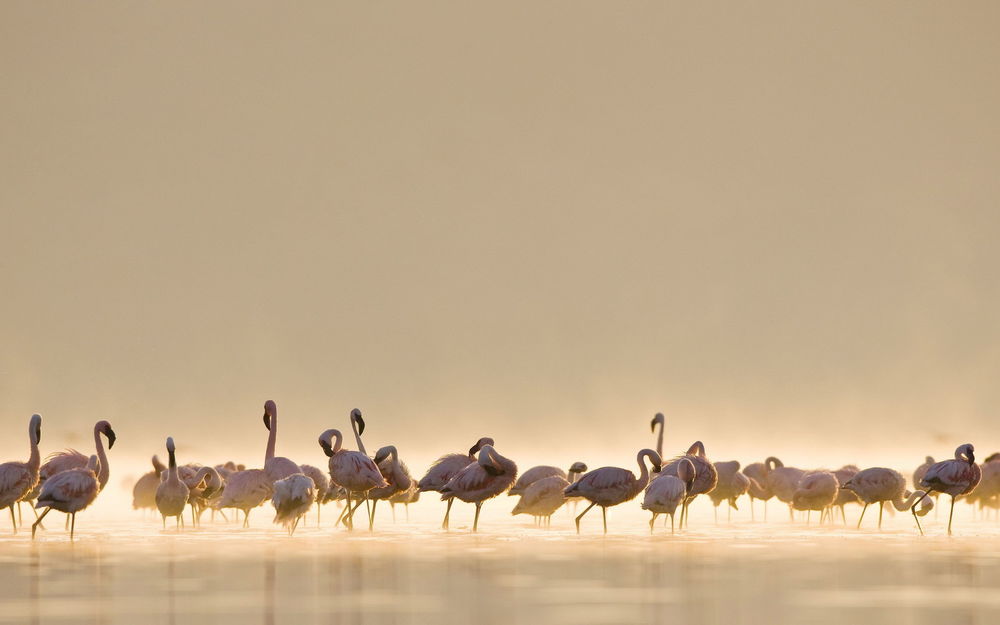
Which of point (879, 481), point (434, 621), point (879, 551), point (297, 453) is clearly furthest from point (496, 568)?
point (297, 453)

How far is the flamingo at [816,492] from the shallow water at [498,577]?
174 centimetres

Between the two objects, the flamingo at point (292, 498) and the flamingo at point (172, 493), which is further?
the flamingo at point (172, 493)

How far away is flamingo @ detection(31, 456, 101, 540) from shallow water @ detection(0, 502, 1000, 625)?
516 mm

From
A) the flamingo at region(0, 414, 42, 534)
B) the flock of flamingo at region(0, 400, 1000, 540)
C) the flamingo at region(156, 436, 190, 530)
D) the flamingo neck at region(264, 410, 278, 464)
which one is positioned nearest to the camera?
the flamingo at region(0, 414, 42, 534)

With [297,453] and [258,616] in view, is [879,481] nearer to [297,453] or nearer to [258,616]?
[258,616]

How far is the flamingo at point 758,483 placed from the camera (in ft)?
96.1

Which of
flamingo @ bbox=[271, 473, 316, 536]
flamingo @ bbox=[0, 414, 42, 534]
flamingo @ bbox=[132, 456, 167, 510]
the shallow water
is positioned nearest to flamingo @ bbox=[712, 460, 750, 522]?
the shallow water

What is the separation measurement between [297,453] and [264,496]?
114 ft

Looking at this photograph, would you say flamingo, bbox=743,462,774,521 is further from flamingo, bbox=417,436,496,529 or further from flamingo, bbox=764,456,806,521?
flamingo, bbox=417,436,496,529

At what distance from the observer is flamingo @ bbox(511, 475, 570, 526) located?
26172mm

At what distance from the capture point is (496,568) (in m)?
18.1

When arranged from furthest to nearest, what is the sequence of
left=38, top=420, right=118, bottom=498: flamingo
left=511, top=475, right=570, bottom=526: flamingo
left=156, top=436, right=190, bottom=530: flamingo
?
left=511, top=475, right=570, bottom=526: flamingo → left=38, top=420, right=118, bottom=498: flamingo → left=156, top=436, right=190, bottom=530: flamingo

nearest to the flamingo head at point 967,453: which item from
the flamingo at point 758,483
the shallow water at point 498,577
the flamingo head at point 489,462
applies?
the shallow water at point 498,577

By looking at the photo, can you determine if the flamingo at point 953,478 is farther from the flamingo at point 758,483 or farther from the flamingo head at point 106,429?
the flamingo head at point 106,429
